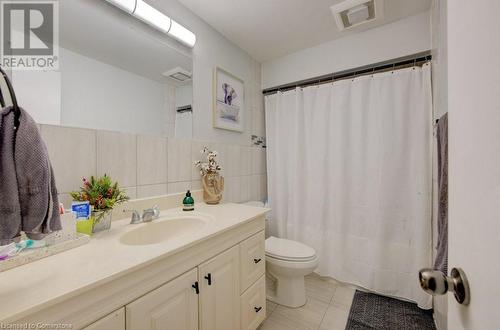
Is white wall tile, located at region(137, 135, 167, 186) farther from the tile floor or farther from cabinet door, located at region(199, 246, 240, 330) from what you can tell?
the tile floor

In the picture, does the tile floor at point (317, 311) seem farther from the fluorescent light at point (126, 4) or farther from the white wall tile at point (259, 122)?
the fluorescent light at point (126, 4)

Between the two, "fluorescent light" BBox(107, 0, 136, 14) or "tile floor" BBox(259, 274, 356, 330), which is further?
"tile floor" BBox(259, 274, 356, 330)

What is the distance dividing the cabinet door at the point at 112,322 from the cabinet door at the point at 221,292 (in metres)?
0.32

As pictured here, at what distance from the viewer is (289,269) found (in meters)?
1.56

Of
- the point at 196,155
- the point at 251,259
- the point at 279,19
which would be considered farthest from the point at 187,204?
the point at 279,19

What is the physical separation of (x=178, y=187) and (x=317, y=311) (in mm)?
1360

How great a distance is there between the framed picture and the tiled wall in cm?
21

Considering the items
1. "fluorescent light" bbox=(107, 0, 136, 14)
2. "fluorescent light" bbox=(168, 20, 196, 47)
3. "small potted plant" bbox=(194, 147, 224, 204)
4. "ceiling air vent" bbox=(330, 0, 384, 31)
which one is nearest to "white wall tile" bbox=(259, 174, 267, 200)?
"small potted plant" bbox=(194, 147, 224, 204)

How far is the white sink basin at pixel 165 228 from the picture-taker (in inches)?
41.6

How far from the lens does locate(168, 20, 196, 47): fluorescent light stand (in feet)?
4.75

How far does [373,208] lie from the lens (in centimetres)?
179

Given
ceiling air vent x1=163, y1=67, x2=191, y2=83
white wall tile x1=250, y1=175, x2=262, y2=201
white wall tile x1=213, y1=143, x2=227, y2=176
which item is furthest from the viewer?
white wall tile x1=250, y1=175, x2=262, y2=201

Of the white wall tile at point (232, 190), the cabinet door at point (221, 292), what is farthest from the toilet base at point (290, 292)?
the white wall tile at point (232, 190)

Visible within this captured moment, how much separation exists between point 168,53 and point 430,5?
6.14 feet
